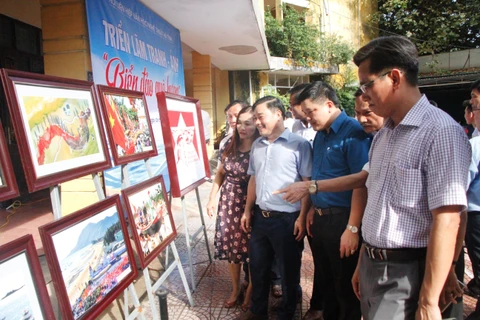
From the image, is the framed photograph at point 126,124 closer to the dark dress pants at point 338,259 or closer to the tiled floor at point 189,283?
the tiled floor at point 189,283

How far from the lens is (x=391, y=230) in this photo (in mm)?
1328

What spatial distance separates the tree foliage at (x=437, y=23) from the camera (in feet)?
49.5

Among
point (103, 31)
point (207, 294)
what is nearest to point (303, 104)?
point (207, 294)

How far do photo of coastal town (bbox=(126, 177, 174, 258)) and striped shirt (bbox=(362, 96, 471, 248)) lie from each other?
4.50ft

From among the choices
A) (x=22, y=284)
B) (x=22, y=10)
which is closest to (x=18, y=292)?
(x=22, y=284)

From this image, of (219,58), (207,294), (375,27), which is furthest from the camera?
(375,27)

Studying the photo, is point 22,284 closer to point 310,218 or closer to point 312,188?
point 312,188

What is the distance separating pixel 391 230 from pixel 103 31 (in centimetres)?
314

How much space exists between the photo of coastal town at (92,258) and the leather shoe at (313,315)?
1.43 metres

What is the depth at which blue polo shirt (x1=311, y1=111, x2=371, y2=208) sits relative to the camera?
6.64 ft

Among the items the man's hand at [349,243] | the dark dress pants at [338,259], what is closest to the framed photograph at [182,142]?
the dark dress pants at [338,259]

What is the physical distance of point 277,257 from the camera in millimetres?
2395

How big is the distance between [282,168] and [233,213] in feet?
2.28

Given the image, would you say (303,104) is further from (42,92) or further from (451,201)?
(42,92)
